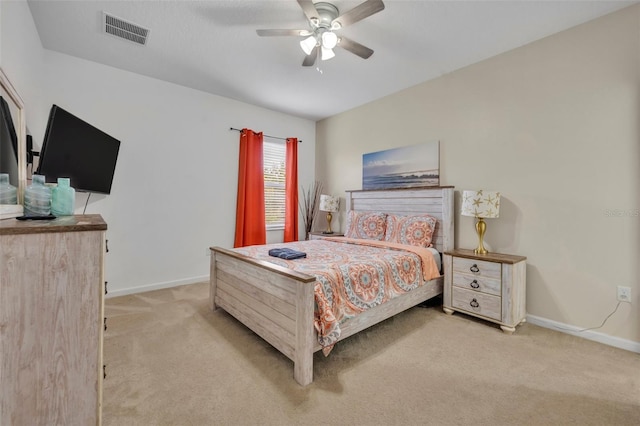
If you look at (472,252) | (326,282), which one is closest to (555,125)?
(472,252)

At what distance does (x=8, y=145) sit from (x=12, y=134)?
0.14 meters

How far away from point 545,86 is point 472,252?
171 cm

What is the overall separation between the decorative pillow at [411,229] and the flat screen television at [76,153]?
3.14 metres

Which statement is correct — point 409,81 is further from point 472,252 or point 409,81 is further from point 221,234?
point 221,234

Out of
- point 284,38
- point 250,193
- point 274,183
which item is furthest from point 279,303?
point 274,183

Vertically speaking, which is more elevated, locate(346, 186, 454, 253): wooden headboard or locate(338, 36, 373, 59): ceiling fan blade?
locate(338, 36, 373, 59): ceiling fan blade

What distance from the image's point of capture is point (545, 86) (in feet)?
8.54

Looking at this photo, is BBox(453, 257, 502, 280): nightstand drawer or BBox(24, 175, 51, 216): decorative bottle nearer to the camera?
BBox(24, 175, 51, 216): decorative bottle

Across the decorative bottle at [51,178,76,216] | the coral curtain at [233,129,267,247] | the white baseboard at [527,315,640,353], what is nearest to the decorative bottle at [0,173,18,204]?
the decorative bottle at [51,178,76,216]

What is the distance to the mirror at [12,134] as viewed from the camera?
1.50 metres

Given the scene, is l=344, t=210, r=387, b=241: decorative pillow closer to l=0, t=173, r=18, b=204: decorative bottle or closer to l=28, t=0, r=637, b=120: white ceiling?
l=28, t=0, r=637, b=120: white ceiling

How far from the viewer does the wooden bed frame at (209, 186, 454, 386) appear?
5.71 ft

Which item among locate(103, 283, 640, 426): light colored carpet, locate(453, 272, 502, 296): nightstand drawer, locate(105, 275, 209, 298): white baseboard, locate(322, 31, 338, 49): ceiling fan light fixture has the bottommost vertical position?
locate(103, 283, 640, 426): light colored carpet

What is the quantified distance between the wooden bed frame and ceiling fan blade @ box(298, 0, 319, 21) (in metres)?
1.83
